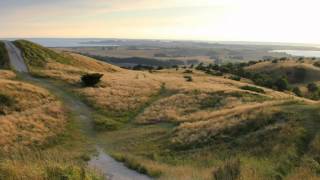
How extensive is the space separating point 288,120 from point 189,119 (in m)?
13.0

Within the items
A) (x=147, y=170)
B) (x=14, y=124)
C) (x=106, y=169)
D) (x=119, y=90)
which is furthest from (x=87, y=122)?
(x=147, y=170)

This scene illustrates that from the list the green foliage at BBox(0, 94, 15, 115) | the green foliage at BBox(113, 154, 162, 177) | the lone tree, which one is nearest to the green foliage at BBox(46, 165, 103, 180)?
the green foliage at BBox(113, 154, 162, 177)

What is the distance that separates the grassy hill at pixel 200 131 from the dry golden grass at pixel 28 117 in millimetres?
3520

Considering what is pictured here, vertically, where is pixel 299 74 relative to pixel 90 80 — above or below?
below

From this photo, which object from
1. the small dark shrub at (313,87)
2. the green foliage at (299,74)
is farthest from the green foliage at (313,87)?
the green foliage at (299,74)

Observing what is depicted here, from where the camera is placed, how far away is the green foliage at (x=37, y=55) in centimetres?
6124

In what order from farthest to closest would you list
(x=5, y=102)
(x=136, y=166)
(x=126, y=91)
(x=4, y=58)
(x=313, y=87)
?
(x=313, y=87)
(x=4, y=58)
(x=126, y=91)
(x=5, y=102)
(x=136, y=166)

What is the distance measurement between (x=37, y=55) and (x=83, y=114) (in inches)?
1190

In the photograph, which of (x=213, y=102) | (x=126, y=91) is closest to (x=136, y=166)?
(x=213, y=102)

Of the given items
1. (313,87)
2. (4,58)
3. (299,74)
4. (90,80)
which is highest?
(4,58)

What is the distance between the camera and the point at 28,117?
34.1 metres

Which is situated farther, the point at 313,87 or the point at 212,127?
the point at 313,87

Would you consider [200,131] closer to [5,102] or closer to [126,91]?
[5,102]

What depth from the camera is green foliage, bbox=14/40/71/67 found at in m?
61.2
